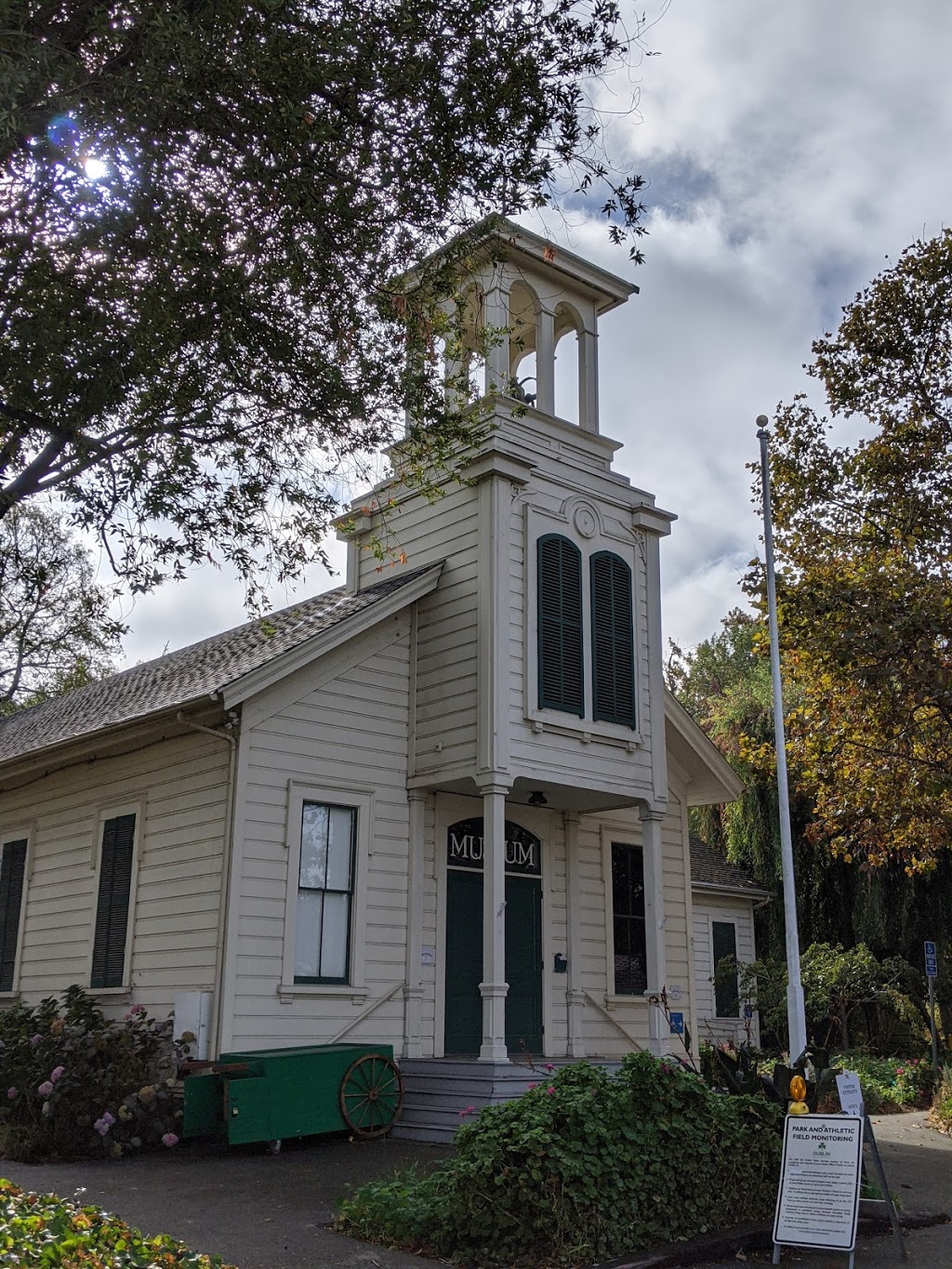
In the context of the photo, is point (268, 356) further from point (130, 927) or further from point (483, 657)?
point (130, 927)

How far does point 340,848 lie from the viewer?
14305 millimetres

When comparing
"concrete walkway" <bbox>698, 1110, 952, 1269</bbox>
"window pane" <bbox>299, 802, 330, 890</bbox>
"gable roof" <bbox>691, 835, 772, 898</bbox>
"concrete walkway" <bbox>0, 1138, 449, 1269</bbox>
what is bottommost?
"concrete walkway" <bbox>698, 1110, 952, 1269</bbox>

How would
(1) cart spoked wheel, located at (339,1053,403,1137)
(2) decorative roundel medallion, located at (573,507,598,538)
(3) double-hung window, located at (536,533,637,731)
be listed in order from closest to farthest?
(1) cart spoked wheel, located at (339,1053,403,1137), (3) double-hung window, located at (536,533,637,731), (2) decorative roundel medallion, located at (573,507,598,538)

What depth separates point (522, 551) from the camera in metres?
15.4

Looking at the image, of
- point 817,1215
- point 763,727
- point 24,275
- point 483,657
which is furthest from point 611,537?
point 763,727

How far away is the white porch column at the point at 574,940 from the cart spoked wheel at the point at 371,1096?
3547 mm

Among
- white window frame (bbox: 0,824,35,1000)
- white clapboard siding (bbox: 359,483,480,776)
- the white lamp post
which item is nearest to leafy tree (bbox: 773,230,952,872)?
the white lamp post

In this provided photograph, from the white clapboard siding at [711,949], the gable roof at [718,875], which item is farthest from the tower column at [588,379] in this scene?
the gable roof at [718,875]

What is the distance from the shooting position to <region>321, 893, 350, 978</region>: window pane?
45.5ft

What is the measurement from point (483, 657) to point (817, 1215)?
8121 mm

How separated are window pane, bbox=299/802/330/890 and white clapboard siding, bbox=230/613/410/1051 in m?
0.30

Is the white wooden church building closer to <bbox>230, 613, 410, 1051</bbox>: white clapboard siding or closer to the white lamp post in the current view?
<bbox>230, 613, 410, 1051</bbox>: white clapboard siding

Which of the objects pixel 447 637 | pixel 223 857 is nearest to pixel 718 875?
pixel 447 637

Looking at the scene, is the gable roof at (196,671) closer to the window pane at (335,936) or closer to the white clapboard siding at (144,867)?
the white clapboard siding at (144,867)
